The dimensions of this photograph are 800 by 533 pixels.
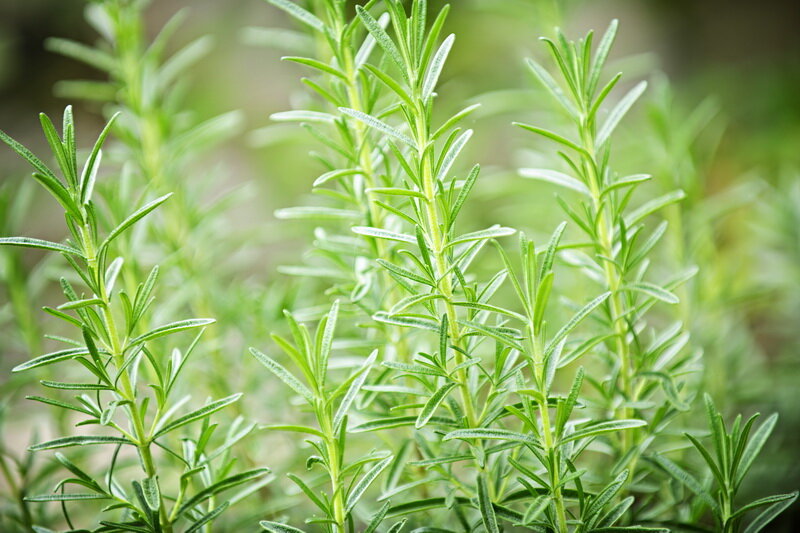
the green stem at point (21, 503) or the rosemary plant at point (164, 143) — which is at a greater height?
the rosemary plant at point (164, 143)

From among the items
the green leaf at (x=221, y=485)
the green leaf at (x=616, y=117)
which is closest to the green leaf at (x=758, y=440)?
the green leaf at (x=616, y=117)

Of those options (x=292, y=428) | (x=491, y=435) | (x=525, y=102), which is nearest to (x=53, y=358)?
(x=292, y=428)

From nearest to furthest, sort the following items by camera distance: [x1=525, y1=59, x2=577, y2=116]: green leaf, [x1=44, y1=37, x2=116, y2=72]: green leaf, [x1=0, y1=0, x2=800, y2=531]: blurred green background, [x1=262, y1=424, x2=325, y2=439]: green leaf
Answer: [x1=262, y1=424, x2=325, y2=439]: green leaf → [x1=525, y1=59, x2=577, y2=116]: green leaf → [x1=44, y1=37, x2=116, y2=72]: green leaf → [x1=0, y1=0, x2=800, y2=531]: blurred green background

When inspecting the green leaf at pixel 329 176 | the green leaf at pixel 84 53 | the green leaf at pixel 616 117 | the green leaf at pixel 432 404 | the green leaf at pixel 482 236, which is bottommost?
the green leaf at pixel 432 404

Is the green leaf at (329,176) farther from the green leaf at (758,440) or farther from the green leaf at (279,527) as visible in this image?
the green leaf at (758,440)

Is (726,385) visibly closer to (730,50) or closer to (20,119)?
(730,50)

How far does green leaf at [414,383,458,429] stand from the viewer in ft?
1.21

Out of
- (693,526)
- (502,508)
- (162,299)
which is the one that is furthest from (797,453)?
(162,299)

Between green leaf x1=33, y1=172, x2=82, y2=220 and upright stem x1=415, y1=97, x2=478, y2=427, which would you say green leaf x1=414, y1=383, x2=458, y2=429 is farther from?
green leaf x1=33, y1=172, x2=82, y2=220

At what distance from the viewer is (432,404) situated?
381mm

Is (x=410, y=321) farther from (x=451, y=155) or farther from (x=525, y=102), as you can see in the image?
(x=525, y=102)

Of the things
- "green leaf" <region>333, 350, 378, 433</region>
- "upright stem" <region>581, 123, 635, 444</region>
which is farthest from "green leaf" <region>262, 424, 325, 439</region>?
"upright stem" <region>581, 123, 635, 444</region>

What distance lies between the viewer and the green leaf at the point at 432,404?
368 mm

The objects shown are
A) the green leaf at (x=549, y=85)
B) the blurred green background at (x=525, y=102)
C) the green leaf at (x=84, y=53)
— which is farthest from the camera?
the blurred green background at (x=525, y=102)
